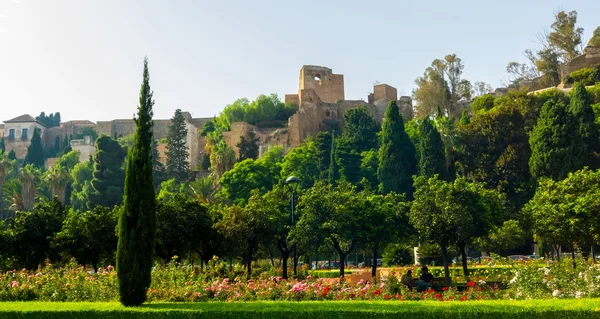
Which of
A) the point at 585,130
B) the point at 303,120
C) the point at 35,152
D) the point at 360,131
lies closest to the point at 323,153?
the point at 360,131

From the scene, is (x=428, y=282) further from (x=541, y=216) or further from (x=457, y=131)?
(x=457, y=131)

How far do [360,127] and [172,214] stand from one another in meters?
42.3

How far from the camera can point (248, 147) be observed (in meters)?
75.1

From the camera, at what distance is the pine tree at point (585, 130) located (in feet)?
137

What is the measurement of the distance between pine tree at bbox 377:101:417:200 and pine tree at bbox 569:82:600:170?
12.6 meters

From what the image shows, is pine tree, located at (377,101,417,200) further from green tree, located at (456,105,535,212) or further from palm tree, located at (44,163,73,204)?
palm tree, located at (44,163,73,204)

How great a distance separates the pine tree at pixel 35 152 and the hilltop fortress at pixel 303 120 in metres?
5.53

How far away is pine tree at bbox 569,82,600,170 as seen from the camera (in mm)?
41875

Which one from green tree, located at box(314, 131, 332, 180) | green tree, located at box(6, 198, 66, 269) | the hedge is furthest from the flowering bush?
green tree, located at box(314, 131, 332, 180)

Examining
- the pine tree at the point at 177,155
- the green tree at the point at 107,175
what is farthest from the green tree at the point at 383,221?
the pine tree at the point at 177,155

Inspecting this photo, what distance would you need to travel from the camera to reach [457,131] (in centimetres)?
5178

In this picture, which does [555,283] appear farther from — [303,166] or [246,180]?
[303,166]

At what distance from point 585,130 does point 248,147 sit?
40101 mm

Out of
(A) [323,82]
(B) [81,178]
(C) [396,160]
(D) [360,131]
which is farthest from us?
(A) [323,82]
